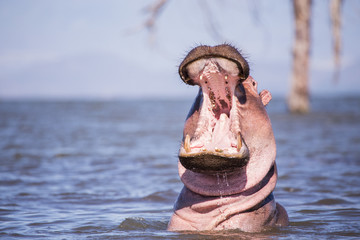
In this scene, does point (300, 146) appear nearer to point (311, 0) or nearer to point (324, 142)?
point (324, 142)

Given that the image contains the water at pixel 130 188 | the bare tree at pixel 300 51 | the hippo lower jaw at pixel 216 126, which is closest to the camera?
the hippo lower jaw at pixel 216 126

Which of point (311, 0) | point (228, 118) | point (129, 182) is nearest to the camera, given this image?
point (228, 118)

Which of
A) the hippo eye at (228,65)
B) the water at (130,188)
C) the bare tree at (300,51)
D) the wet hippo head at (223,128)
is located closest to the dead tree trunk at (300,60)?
the bare tree at (300,51)

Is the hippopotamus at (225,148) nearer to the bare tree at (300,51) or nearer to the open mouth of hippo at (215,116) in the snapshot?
the open mouth of hippo at (215,116)

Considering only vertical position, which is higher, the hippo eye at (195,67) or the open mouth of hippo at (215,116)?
the hippo eye at (195,67)

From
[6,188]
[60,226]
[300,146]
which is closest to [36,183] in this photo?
[6,188]

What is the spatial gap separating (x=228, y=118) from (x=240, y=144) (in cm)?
33

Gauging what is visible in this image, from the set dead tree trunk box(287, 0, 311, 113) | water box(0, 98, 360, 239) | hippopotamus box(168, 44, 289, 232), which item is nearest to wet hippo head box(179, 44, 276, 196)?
hippopotamus box(168, 44, 289, 232)

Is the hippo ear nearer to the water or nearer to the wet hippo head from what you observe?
the wet hippo head

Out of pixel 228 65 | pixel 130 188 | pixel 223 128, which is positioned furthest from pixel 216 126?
pixel 130 188

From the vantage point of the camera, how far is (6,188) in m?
6.35

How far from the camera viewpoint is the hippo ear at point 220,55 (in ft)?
11.3

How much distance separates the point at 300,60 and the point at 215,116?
14829mm

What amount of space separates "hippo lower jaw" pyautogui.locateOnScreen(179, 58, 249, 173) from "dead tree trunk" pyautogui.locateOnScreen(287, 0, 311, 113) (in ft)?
46.0
